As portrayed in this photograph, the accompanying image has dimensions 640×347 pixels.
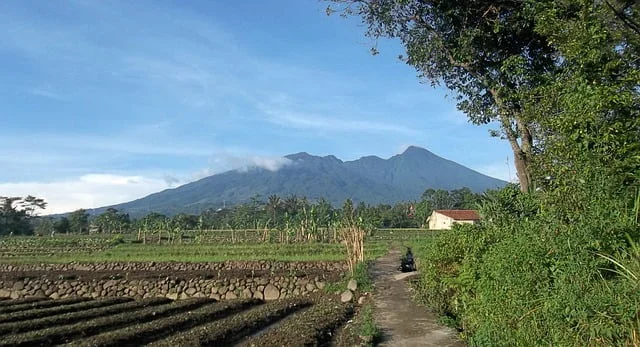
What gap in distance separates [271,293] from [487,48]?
44.6 feet

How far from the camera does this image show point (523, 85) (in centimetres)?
1182

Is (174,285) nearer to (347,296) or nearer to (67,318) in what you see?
(67,318)

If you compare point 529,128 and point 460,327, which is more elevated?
point 529,128

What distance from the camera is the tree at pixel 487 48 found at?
39.1ft

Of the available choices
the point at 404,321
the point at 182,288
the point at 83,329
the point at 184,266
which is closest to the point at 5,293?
the point at 182,288

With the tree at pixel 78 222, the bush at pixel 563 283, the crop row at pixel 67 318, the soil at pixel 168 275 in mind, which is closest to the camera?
the bush at pixel 563 283

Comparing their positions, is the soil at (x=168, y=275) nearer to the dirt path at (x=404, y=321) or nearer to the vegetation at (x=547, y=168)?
the dirt path at (x=404, y=321)

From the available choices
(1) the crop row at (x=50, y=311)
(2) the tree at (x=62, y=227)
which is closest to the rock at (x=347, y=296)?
(1) the crop row at (x=50, y=311)

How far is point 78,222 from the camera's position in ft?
308

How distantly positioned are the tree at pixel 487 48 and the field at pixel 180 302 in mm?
6220

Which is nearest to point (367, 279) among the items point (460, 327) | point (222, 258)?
point (460, 327)

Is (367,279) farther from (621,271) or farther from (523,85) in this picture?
(621,271)

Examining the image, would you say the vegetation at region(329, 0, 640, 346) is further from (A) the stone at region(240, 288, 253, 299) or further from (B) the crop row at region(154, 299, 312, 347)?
(A) the stone at region(240, 288, 253, 299)

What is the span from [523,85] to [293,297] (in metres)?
13.0
